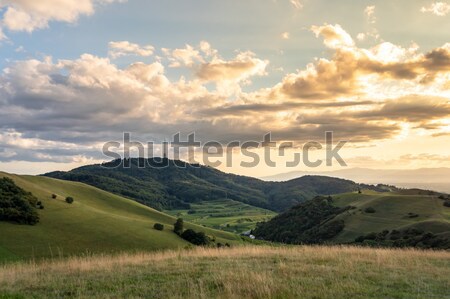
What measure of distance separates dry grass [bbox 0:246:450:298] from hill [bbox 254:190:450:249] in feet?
179

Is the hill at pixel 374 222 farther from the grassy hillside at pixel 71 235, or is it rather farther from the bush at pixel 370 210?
the grassy hillside at pixel 71 235

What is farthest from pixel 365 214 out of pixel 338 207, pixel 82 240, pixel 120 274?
pixel 120 274

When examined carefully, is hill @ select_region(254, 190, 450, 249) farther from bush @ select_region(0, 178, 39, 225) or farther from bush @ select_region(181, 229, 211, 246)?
bush @ select_region(0, 178, 39, 225)

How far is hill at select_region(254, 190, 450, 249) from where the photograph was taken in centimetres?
8654

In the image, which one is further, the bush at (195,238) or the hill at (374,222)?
the hill at (374,222)

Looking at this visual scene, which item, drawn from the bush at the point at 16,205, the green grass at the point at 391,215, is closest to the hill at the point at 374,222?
the green grass at the point at 391,215

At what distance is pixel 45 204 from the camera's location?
255 ft

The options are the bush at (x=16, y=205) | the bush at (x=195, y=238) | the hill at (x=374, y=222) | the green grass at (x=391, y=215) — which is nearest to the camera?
the bush at (x=16, y=205)

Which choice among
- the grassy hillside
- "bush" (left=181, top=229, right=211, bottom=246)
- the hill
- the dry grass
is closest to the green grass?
the hill

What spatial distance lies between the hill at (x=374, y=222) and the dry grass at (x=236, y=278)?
179ft

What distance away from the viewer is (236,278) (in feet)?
53.4

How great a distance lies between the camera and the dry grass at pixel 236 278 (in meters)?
14.4

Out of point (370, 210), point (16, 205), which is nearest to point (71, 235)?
point (16, 205)

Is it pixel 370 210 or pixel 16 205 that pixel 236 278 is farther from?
pixel 370 210
